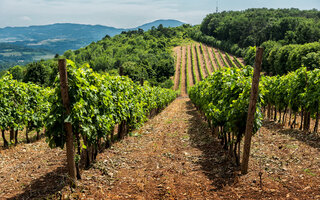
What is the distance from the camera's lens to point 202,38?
489 feet

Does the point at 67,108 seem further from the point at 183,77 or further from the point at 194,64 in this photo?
the point at 194,64

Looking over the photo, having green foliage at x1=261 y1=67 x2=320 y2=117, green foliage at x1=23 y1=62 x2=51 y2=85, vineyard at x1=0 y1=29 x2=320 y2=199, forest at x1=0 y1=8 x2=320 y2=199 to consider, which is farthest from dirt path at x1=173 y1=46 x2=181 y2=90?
vineyard at x1=0 y1=29 x2=320 y2=199

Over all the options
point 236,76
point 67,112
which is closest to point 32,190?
point 67,112

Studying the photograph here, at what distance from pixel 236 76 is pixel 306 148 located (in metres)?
5.06

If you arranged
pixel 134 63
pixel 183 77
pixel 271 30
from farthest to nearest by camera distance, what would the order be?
pixel 271 30 → pixel 183 77 → pixel 134 63

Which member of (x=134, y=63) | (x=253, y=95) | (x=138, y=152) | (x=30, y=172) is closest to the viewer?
(x=253, y=95)

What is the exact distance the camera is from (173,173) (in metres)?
8.62

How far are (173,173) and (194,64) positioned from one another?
95.3m

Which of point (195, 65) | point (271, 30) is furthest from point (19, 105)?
point (271, 30)

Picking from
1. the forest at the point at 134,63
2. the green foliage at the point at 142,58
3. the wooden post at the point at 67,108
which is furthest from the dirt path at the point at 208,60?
the wooden post at the point at 67,108

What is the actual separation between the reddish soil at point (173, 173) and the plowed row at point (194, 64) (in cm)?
6318

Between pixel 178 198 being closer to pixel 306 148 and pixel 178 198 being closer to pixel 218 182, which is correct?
pixel 218 182

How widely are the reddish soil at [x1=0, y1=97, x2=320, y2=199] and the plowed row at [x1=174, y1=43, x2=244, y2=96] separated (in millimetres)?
63180

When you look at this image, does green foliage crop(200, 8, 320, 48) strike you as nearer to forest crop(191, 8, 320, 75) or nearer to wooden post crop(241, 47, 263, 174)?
forest crop(191, 8, 320, 75)
